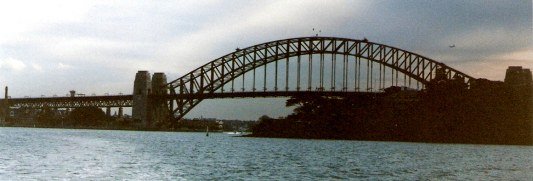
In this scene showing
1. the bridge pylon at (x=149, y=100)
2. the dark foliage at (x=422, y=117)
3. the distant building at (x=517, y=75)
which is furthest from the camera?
the bridge pylon at (x=149, y=100)

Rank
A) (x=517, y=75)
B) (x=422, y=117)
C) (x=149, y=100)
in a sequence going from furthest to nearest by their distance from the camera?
(x=149, y=100) → (x=517, y=75) → (x=422, y=117)

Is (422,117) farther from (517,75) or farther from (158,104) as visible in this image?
(158,104)

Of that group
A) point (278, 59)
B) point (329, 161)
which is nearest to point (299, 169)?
point (329, 161)

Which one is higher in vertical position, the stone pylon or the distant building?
the distant building

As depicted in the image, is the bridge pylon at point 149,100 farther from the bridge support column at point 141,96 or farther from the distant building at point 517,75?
the distant building at point 517,75

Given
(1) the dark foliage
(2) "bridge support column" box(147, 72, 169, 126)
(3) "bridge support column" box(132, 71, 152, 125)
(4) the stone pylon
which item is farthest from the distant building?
(3) "bridge support column" box(132, 71, 152, 125)

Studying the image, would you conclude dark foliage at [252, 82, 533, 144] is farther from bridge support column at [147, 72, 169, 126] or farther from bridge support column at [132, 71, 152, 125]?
bridge support column at [132, 71, 152, 125]

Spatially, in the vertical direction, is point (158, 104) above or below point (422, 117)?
above

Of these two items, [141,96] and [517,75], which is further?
[141,96]

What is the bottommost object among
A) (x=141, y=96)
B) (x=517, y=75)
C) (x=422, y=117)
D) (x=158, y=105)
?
(x=422, y=117)

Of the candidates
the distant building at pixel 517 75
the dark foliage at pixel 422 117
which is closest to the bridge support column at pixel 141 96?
the dark foliage at pixel 422 117

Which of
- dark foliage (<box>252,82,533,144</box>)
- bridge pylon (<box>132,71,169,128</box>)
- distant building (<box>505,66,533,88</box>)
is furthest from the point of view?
bridge pylon (<box>132,71,169,128</box>)

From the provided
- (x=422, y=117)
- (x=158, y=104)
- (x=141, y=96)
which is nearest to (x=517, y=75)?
(x=422, y=117)

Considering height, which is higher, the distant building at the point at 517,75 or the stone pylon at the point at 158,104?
the distant building at the point at 517,75
